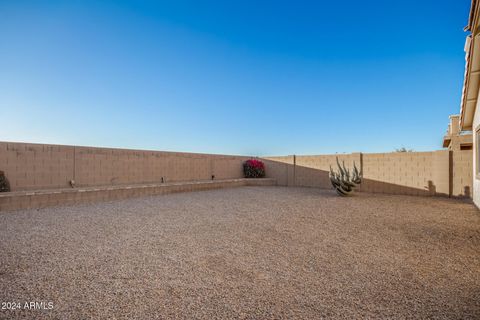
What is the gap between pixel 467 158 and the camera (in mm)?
6875

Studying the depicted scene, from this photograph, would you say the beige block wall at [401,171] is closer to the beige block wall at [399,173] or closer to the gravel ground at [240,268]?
the beige block wall at [399,173]

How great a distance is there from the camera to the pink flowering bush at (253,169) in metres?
11.8

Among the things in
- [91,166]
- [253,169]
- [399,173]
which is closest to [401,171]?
[399,173]

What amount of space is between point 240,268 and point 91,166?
683 cm

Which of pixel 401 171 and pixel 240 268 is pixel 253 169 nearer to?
pixel 401 171

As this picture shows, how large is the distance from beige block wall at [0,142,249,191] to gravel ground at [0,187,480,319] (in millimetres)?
2356

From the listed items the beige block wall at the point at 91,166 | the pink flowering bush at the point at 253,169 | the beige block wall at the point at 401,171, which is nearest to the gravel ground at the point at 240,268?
the beige block wall at the point at 91,166

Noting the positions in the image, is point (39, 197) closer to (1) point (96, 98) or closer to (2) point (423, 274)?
(1) point (96, 98)

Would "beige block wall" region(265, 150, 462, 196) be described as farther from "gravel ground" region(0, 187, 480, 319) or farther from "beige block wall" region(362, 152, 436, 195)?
"gravel ground" region(0, 187, 480, 319)

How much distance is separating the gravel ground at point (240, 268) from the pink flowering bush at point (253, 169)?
776cm

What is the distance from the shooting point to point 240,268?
2.10 metres

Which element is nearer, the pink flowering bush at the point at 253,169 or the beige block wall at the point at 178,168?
the beige block wall at the point at 178,168

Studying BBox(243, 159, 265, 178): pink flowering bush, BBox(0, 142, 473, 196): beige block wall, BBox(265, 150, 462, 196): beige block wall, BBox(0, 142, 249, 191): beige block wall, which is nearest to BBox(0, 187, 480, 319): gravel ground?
BBox(0, 142, 249, 191): beige block wall

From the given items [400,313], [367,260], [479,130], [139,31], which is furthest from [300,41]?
[400,313]
